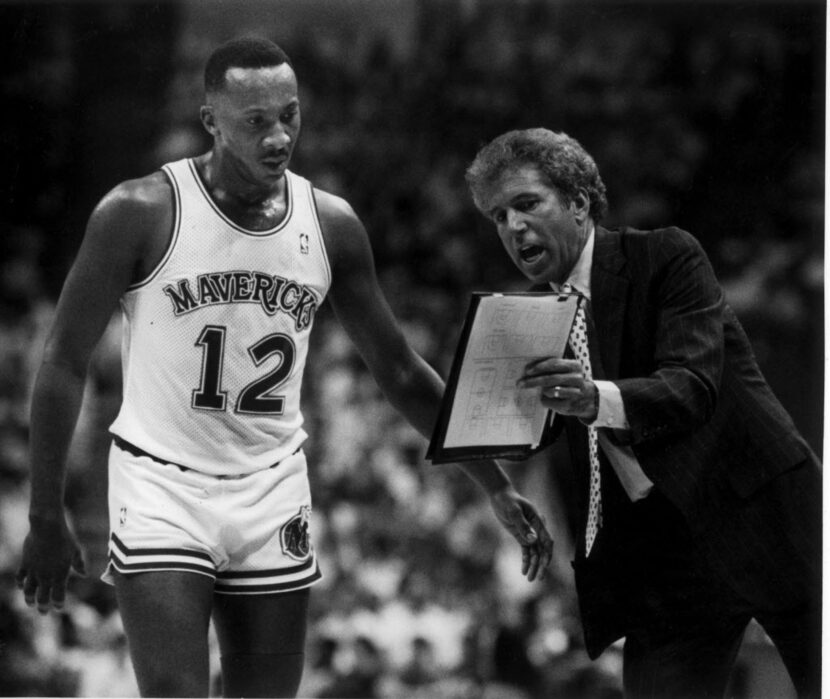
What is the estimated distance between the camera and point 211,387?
2.76m

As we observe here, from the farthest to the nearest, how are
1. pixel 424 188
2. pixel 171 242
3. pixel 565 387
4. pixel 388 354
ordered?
pixel 424 188 → pixel 388 354 → pixel 171 242 → pixel 565 387

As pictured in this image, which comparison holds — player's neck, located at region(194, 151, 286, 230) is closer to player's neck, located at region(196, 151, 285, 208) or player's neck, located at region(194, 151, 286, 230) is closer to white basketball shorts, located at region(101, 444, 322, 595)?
player's neck, located at region(196, 151, 285, 208)

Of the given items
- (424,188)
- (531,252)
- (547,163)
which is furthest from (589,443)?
(424,188)

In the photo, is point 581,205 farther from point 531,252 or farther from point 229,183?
point 229,183

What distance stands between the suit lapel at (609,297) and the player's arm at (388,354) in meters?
0.47

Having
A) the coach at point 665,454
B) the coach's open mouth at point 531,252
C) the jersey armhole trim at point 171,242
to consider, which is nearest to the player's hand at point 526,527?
the coach at point 665,454

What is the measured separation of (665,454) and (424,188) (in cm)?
140

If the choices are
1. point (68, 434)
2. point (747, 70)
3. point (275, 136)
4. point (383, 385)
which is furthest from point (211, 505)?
point (747, 70)

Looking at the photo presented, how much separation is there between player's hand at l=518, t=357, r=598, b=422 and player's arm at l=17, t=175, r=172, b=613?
94 cm

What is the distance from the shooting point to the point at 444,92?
3643 millimetres

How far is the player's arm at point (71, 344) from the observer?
2695mm

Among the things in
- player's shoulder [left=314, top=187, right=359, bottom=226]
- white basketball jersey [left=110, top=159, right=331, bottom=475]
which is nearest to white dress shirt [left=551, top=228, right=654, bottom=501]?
player's shoulder [left=314, top=187, right=359, bottom=226]

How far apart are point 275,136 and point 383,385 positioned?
0.72m

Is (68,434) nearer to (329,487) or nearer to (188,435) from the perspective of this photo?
(188,435)
